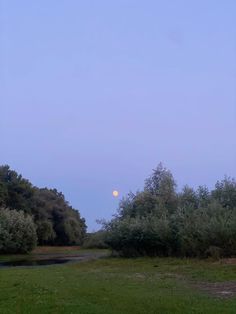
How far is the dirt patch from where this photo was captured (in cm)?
1769

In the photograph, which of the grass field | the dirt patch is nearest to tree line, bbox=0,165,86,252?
the grass field

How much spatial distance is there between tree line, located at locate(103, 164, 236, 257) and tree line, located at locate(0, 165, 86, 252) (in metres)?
24.2

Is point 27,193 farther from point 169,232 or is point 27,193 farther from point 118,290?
point 118,290

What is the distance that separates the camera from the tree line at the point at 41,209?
84.1m

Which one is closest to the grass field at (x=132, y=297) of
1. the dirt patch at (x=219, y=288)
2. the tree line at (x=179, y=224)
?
the dirt patch at (x=219, y=288)

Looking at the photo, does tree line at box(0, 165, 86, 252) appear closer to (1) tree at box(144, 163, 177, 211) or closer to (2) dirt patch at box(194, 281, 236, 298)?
(1) tree at box(144, 163, 177, 211)

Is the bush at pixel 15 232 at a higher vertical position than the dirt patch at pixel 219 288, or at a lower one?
higher

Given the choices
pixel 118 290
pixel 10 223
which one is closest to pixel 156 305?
pixel 118 290

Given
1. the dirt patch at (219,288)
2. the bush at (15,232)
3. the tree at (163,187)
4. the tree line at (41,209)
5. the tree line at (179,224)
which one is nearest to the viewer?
the dirt patch at (219,288)

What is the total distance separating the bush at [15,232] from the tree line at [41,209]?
0.70 feet

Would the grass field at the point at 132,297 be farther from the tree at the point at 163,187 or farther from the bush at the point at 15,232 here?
the bush at the point at 15,232

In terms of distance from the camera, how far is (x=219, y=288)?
64.7ft

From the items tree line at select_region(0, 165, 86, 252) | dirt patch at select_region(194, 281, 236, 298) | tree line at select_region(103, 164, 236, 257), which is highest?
tree line at select_region(0, 165, 86, 252)

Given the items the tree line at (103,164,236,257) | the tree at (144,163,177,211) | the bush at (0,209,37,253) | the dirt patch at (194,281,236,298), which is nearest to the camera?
the dirt patch at (194,281,236,298)
